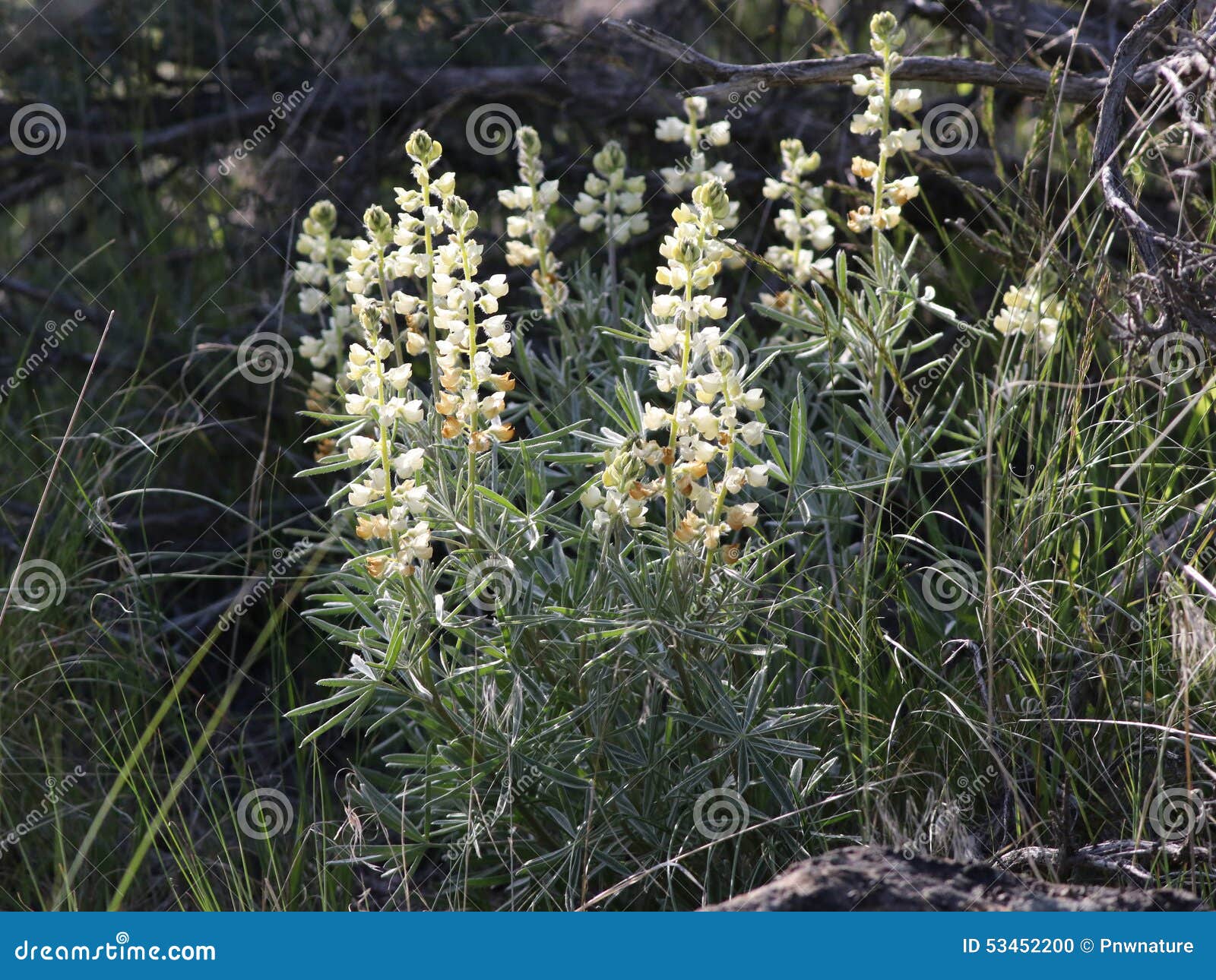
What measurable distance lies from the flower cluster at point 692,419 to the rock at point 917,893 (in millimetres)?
612

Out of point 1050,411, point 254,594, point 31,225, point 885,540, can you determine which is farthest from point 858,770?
point 31,225

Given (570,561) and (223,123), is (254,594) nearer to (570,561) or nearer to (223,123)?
(570,561)

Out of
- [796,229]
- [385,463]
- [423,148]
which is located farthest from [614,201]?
[385,463]

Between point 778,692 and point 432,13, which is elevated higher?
point 432,13

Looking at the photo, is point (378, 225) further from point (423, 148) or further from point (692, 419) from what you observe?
point (692, 419)

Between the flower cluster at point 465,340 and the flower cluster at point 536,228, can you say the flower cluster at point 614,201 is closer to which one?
the flower cluster at point 536,228

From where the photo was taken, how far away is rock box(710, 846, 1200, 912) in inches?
63.4

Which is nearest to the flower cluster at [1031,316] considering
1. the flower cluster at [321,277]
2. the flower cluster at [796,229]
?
the flower cluster at [796,229]

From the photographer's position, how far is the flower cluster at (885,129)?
250 centimetres

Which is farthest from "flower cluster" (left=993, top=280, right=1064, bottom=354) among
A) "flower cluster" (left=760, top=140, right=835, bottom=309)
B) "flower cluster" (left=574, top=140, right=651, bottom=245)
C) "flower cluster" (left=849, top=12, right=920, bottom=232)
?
"flower cluster" (left=574, top=140, right=651, bottom=245)

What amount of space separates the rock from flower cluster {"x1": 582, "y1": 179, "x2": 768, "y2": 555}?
2.01 ft

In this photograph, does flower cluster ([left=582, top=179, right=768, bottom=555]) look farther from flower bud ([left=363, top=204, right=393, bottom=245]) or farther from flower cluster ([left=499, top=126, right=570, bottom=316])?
flower cluster ([left=499, top=126, right=570, bottom=316])

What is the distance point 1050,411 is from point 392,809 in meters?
1.69

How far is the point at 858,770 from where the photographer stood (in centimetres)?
218
